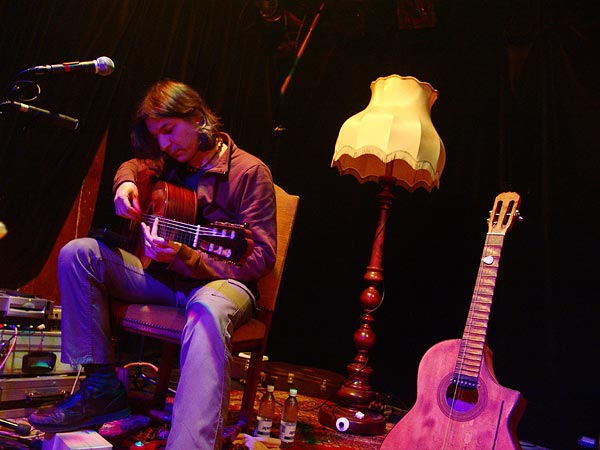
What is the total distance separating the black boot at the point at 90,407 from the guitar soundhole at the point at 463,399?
1.38m

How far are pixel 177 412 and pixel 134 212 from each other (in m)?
0.93

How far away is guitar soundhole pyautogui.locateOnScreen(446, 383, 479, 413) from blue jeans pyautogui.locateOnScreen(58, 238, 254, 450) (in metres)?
0.96

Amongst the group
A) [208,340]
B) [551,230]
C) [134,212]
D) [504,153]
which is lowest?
[208,340]

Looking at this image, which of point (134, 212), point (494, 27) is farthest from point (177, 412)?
point (494, 27)

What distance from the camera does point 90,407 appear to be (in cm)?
214

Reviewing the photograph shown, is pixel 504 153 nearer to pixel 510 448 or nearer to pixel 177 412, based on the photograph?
pixel 510 448

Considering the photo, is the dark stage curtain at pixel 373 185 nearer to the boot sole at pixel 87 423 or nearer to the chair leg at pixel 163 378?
the chair leg at pixel 163 378

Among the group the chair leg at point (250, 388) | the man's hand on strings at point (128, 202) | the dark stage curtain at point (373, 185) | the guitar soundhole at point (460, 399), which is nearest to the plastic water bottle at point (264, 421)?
the chair leg at point (250, 388)

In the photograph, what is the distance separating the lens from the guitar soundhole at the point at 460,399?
7.49 ft

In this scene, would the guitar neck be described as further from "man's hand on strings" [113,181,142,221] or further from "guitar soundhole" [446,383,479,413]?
"man's hand on strings" [113,181,142,221]

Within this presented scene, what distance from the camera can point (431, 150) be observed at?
3197 mm

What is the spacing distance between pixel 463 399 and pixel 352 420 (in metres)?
0.97

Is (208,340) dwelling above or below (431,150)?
below

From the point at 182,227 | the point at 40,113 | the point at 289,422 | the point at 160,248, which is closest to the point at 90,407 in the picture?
the point at 160,248
